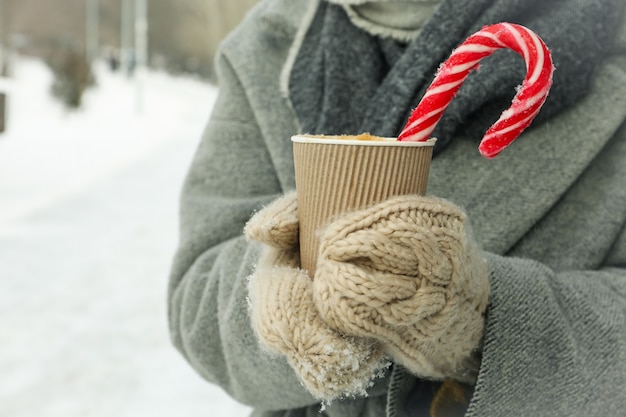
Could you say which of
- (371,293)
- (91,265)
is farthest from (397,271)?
(91,265)

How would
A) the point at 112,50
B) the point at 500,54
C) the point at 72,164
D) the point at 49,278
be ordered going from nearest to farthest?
the point at 500,54 → the point at 49,278 → the point at 72,164 → the point at 112,50

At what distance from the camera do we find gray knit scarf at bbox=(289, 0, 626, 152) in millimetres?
1010

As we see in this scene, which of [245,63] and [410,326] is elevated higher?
[245,63]

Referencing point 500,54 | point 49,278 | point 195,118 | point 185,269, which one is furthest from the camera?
point 195,118

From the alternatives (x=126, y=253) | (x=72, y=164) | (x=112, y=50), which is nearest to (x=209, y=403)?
(x=126, y=253)

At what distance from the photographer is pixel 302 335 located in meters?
0.69

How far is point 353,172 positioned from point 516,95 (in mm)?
205

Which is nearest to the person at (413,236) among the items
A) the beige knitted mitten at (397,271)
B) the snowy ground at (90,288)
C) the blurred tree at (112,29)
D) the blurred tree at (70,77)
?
the beige knitted mitten at (397,271)

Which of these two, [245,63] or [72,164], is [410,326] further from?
[72,164]

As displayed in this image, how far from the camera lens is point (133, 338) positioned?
8.86ft

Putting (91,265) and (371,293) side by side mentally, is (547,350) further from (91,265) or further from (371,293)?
(91,265)

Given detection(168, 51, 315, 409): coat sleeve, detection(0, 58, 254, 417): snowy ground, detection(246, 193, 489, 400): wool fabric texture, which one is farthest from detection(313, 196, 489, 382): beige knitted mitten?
detection(0, 58, 254, 417): snowy ground

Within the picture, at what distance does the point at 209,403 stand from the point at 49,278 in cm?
156

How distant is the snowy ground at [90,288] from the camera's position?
2.21 m
